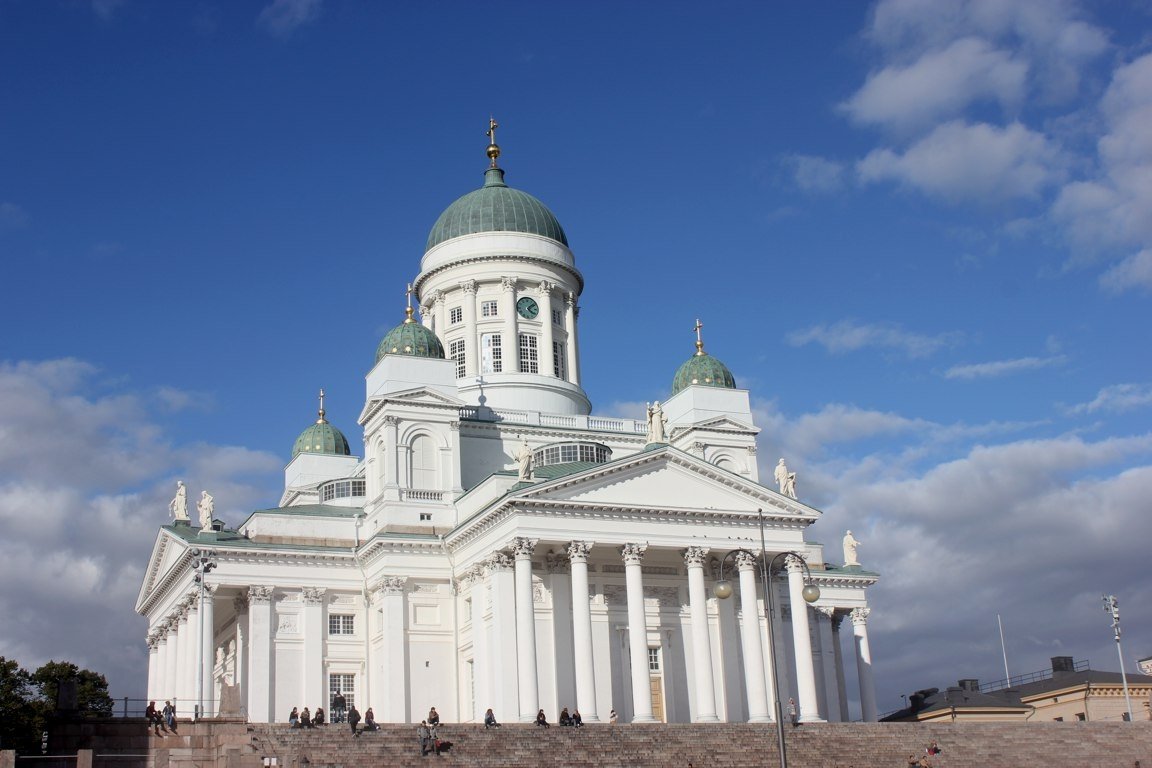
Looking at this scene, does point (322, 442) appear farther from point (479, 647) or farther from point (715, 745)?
point (715, 745)

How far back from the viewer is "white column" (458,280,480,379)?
65.1 metres

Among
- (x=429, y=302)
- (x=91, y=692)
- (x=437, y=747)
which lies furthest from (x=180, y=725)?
(x=91, y=692)

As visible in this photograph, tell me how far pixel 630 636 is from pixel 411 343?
17.3m

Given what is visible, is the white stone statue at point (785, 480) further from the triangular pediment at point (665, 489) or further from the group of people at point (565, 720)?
the group of people at point (565, 720)

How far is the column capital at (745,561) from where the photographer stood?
51219mm

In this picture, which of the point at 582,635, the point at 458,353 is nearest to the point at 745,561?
the point at 582,635

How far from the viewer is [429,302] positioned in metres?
68.1

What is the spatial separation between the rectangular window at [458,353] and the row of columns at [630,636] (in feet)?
50.6

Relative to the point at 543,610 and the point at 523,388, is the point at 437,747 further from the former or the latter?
the point at 523,388

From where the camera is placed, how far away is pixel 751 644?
50312mm

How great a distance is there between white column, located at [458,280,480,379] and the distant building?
29234 millimetres

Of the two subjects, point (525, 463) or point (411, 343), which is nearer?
point (525, 463)

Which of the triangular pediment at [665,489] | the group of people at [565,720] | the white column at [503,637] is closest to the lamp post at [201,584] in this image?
the white column at [503,637]

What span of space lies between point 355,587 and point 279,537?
3.68m
